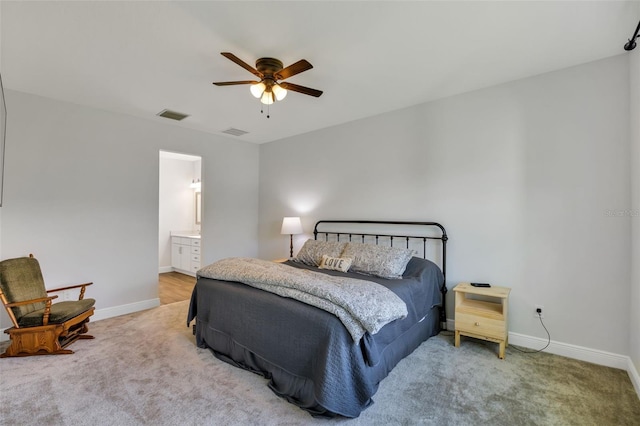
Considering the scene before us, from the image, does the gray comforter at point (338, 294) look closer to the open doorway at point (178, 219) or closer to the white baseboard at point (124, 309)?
the white baseboard at point (124, 309)

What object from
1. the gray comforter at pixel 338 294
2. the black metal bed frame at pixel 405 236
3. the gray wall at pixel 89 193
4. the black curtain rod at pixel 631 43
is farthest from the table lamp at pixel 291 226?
the black curtain rod at pixel 631 43

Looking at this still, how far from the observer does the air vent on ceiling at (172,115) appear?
3.86m

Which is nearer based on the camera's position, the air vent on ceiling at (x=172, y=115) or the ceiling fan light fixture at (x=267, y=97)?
the ceiling fan light fixture at (x=267, y=97)

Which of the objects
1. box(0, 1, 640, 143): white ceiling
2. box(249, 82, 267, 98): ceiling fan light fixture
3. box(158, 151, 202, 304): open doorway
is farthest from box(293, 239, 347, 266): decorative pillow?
box(158, 151, 202, 304): open doorway

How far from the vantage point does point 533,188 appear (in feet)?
9.45

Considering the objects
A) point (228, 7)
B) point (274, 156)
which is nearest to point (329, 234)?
point (274, 156)

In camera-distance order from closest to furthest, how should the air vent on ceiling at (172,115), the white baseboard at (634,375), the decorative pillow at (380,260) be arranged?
the white baseboard at (634,375) → the decorative pillow at (380,260) → the air vent on ceiling at (172,115)

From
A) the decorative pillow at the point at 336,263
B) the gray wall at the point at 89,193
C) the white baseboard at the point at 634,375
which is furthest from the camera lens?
the decorative pillow at the point at 336,263

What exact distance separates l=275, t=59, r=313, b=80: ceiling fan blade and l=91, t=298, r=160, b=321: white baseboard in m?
3.58

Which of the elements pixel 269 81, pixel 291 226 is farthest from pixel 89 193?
pixel 269 81

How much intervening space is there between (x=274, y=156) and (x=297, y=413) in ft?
13.7

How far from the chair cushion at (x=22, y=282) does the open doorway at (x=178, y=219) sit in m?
2.79

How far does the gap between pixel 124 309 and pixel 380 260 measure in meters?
3.41

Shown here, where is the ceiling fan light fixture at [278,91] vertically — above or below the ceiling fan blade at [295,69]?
below
